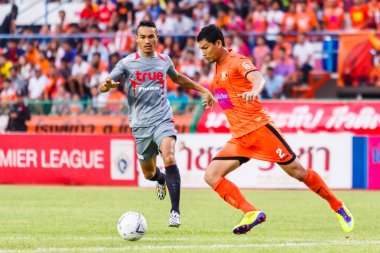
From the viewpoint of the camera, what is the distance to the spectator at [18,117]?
23.2 meters

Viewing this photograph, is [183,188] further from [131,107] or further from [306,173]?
[306,173]

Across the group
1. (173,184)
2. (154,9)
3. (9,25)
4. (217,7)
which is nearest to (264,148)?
(173,184)

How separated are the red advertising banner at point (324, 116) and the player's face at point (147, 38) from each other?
1044 centimetres

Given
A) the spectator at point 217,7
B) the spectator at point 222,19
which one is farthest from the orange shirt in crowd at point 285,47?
the spectator at point 217,7

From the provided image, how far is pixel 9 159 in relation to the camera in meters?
21.6

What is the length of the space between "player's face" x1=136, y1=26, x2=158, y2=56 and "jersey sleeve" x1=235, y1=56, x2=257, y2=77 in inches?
69.5

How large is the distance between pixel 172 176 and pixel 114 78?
134 cm

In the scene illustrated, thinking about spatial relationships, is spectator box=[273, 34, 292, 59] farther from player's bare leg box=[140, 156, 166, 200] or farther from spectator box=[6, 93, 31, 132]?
player's bare leg box=[140, 156, 166, 200]

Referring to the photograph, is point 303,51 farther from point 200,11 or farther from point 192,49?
point 200,11

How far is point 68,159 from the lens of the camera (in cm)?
2131

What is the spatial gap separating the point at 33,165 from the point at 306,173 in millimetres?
11726

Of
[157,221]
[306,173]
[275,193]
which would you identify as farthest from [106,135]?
[306,173]

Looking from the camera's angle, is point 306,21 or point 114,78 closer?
point 114,78

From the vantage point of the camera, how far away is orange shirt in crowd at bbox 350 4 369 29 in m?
24.4
